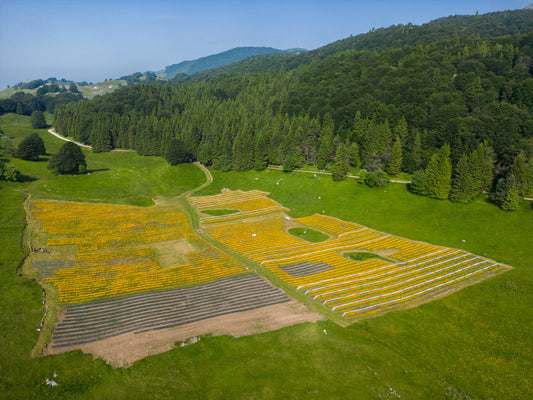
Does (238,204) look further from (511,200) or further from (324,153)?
(511,200)

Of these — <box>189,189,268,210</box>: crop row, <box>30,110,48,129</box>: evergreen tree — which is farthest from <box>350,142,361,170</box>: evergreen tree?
<box>30,110,48,129</box>: evergreen tree

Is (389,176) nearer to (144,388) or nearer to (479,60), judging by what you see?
(479,60)

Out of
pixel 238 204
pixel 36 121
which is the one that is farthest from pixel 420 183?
pixel 36 121

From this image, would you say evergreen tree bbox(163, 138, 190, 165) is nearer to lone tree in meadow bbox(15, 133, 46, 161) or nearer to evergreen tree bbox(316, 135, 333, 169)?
lone tree in meadow bbox(15, 133, 46, 161)

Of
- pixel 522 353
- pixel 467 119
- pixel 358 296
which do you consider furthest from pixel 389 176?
pixel 522 353

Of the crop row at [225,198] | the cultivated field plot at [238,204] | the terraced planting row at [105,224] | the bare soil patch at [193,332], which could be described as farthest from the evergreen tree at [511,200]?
the terraced planting row at [105,224]

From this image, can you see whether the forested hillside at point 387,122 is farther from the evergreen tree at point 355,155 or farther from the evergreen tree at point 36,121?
the evergreen tree at point 36,121

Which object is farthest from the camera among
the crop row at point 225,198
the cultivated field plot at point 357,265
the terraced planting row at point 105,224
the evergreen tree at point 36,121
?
the evergreen tree at point 36,121
